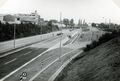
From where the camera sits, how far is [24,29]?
38.0ft

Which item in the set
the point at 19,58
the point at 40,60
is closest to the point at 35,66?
the point at 40,60

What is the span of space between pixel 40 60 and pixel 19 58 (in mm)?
1935

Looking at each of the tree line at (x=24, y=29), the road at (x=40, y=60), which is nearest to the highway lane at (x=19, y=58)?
the road at (x=40, y=60)

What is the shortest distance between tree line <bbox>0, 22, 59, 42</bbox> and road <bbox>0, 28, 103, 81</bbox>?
117cm

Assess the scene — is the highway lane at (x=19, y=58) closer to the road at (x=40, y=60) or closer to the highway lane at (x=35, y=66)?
the road at (x=40, y=60)

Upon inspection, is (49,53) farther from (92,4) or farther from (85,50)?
(92,4)

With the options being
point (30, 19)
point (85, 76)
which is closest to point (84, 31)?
point (85, 76)

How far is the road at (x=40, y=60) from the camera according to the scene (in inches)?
335

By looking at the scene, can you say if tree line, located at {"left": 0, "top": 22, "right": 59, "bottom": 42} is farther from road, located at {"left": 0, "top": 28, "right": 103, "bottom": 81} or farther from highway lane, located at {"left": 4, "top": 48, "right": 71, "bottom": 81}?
highway lane, located at {"left": 4, "top": 48, "right": 71, "bottom": 81}

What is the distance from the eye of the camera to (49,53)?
13.5m

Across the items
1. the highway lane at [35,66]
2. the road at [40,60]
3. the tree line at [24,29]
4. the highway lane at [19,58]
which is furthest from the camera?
the highway lane at [19,58]

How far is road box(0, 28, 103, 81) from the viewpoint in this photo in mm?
8507

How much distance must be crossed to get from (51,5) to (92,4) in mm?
1288

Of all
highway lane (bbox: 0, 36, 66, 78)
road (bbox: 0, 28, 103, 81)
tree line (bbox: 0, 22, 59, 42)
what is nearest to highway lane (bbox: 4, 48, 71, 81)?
road (bbox: 0, 28, 103, 81)
